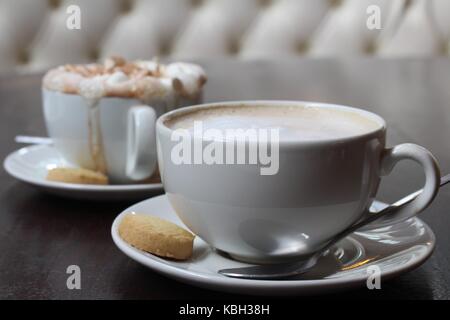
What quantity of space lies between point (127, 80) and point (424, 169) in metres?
0.28

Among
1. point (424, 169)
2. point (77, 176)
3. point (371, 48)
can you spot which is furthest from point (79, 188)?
point (371, 48)

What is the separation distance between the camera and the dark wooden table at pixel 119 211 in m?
0.37

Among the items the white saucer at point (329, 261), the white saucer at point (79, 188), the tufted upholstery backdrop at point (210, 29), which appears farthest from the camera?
the tufted upholstery backdrop at point (210, 29)

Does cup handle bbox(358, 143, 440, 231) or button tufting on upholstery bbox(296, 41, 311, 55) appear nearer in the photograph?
cup handle bbox(358, 143, 440, 231)

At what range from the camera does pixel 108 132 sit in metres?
0.58

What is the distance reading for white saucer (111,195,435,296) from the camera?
1.11ft

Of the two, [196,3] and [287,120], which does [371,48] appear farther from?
[287,120]

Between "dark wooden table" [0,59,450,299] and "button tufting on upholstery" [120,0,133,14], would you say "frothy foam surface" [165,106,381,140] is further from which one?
"button tufting on upholstery" [120,0,133,14]

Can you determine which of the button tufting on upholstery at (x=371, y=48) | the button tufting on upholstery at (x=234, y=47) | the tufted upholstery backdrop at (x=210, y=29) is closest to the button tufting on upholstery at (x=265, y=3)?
the tufted upholstery backdrop at (x=210, y=29)

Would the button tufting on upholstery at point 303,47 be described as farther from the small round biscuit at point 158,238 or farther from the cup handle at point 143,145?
the small round biscuit at point 158,238

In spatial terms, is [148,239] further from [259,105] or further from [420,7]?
[420,7]

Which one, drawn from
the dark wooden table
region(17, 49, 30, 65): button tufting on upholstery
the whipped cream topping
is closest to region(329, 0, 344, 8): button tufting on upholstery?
the dark wooden table
